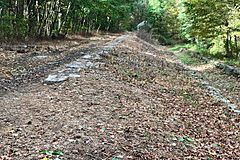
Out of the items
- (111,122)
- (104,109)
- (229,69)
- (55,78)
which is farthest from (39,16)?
(111,122)

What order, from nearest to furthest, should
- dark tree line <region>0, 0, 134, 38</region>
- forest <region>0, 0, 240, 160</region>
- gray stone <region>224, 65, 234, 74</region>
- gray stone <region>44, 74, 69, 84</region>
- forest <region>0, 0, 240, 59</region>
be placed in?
1. forest <region>0, 0, 240, 160</region>
2. gray stone <region>44, 74, 69, 84</region>
3. dark tree line <region>0, 0, 134, 38</region>
4. gray stone <region>224, 65, 234, 74</region>
5. forest <region>0, 0, 240, 59</region>

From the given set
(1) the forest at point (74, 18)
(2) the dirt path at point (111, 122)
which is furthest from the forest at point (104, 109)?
(1) the forest at point (74, 18)

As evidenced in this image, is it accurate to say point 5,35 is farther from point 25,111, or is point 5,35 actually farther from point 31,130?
point 31,130

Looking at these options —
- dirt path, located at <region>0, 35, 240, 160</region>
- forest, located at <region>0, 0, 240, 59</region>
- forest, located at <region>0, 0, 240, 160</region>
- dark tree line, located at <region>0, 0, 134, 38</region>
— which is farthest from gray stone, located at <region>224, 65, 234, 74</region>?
dark tree line, located at <region>0, 0, 134, 38</region>

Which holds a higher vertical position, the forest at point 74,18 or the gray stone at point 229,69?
the forest at point 74,18

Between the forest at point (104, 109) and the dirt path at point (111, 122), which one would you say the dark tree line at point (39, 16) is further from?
the dirt path at point (111, 122)

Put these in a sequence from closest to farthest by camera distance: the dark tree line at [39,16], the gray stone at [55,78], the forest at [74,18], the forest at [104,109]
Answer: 1. the forest at [104,109]
2. the gray stone at [55,78]
3. the dark tree line at [39,16]
4. the forest at [74,18]

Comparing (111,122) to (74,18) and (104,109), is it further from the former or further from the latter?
(74,18)

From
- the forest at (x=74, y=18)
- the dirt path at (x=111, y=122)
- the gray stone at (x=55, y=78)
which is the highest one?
the forest at (x=74, y=18)

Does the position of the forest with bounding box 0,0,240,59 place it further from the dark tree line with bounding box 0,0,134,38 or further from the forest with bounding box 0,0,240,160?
the forest with bounding box 0,0,240,160

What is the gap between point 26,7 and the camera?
20062 mm

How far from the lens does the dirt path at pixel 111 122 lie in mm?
5258

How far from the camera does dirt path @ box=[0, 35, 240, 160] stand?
5.26m

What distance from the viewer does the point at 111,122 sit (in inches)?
255
